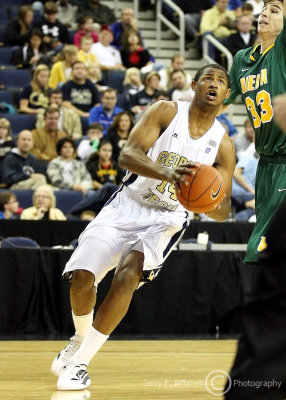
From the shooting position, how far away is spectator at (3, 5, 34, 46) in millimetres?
13609

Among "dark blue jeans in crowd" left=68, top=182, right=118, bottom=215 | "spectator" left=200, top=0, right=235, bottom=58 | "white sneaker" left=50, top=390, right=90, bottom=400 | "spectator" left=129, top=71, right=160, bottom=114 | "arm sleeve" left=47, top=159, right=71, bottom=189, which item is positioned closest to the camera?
"white sneaker" left=50, top=390, right=90, bottom=400

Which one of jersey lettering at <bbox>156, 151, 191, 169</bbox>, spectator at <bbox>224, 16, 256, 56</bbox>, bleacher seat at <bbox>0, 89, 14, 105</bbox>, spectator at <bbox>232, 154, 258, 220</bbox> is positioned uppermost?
jersey lettering at <bbox>156, 151, 191, 169</bbox>

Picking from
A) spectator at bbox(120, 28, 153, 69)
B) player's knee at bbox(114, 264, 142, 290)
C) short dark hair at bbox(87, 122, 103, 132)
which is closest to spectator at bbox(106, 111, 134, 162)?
short dark hair at bbox(87, 122, 103, 132)

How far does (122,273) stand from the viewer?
5.27m

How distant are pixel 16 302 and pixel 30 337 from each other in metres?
0.36

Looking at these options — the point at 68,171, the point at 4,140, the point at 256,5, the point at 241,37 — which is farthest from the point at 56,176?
the point at 256,5

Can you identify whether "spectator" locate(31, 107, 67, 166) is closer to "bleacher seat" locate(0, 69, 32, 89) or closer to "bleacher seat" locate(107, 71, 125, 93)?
"bleacher seat" locate(0, 69, 32, 89)

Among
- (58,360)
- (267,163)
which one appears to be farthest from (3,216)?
(267,163)

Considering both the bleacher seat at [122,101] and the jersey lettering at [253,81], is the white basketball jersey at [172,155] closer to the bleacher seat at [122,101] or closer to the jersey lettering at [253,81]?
the jersey lettering at [253,81]

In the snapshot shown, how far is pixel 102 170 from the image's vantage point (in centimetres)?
1113

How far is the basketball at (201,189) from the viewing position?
4.75m

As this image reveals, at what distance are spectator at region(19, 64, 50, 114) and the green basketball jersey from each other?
721 centimetres

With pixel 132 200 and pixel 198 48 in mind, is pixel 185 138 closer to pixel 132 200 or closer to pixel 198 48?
pixel 132 200

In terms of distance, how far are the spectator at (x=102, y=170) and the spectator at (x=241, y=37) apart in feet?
15.0
